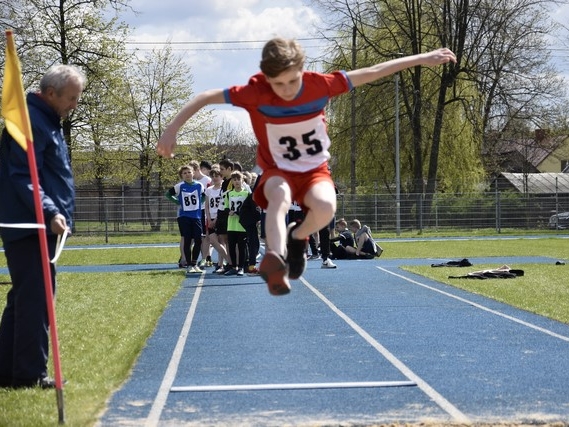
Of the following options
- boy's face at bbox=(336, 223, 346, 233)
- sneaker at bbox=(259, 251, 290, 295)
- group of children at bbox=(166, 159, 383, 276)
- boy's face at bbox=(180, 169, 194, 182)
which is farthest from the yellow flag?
boy's face at bbox=(336, 223, 346, 233)

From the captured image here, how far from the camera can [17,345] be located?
6594mm

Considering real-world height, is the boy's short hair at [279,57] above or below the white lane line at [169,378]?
above

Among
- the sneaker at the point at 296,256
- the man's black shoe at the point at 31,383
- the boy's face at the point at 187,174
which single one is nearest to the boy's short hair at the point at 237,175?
the boy's face at the point at 187,174

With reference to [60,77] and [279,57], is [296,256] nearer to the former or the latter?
[279,57]

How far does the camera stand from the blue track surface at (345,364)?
5.88 m

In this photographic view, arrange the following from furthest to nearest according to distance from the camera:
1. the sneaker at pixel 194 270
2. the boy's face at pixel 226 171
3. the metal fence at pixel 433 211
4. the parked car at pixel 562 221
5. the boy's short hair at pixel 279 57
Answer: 1. the parked car at pixel 562 221
2. the metal fence at pixel 433 211
3. the sneaker at pixel 194 270
4. the boy's face at pixel 226 171
5. the boy's short hair at pixel 279 57

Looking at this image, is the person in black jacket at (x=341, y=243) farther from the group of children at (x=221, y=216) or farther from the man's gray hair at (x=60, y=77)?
the man's gray hair at (x=60, y=77)

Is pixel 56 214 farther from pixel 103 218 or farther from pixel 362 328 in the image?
pixel 103 218

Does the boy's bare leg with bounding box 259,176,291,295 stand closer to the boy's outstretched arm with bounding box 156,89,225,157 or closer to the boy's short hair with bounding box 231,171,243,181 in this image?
the boy's outstretched arm with bounding box 156,89,225,157

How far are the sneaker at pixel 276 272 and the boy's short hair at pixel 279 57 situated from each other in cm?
109

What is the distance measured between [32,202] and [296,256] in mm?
1870

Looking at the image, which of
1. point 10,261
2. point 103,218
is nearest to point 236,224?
point 10,261

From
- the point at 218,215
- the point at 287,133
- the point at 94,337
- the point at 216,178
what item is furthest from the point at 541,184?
the point at 287,133

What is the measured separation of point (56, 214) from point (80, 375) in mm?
1604
